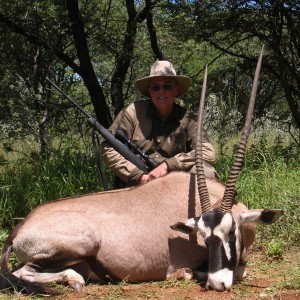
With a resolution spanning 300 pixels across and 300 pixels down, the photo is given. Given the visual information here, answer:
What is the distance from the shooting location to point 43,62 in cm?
968

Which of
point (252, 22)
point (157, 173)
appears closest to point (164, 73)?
point (157, 173)

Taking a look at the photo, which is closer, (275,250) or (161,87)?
(275,250)

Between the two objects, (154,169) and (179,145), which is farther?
(179,145)

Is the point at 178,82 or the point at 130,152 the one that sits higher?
the point at 178,82

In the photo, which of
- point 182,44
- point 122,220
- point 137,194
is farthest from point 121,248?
point 182,44

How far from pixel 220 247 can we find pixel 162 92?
1.93 m

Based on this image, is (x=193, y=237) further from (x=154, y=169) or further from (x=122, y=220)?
(x=154, y=169)

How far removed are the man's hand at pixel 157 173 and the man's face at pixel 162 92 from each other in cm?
61

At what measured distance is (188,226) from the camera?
3.97 m

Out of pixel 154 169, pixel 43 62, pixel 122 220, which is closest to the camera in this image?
pixel 122 220

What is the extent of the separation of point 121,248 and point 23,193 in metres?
2.48

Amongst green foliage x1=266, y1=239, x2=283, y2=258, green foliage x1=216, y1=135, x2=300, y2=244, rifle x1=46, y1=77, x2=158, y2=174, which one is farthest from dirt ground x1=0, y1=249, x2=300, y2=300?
rifle x1=46, y1=77, x2=158, y2=174

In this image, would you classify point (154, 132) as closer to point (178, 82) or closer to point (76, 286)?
point (178, 82)

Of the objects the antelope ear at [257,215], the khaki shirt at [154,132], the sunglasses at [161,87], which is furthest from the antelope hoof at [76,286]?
the sunglasses at [161,87]
